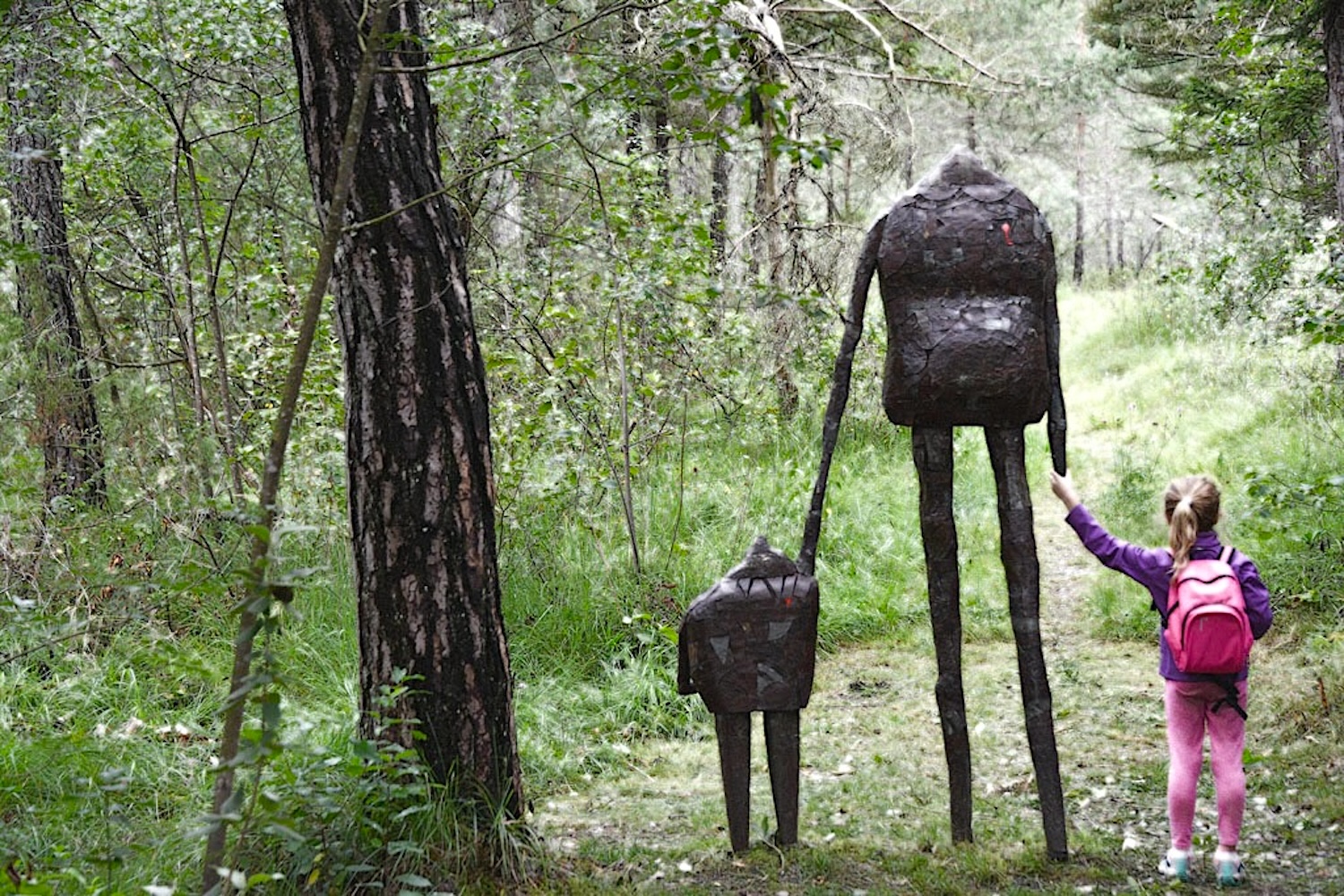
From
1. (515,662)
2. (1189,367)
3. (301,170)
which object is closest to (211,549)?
(515,662)

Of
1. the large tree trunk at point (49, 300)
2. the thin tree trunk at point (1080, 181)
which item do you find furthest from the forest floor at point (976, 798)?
the thin tree trunk at point (1080, 181)

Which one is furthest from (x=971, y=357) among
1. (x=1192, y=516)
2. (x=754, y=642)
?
(x=754, y=642)

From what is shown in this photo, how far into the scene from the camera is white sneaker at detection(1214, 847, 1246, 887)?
3.51 metres

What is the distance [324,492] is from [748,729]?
140 inches

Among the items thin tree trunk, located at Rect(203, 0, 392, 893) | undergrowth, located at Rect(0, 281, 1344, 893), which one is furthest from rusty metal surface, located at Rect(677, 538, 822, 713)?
thin tree trunk, located at Rect(203, 0, 392, 893)

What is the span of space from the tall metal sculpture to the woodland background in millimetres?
352

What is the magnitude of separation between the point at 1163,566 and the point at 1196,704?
1.55ft

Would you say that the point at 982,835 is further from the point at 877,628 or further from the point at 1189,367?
the point at 1189,367

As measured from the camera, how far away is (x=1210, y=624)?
3.38m

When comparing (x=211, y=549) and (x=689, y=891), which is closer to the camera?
(x=689, y=891)

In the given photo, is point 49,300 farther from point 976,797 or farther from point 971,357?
point 976,797

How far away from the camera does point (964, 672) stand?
6109 mm

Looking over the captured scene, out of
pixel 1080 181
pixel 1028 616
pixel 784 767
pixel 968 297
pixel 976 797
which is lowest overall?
pixel 976 797

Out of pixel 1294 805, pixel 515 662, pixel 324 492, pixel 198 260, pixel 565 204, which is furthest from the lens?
pixel 565 204
